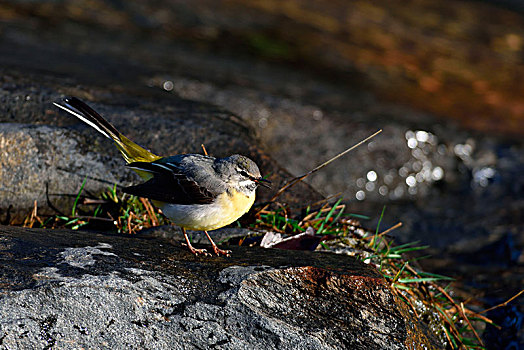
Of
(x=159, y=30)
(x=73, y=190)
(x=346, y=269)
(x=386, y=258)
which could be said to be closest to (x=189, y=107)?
(x=73, y=190)

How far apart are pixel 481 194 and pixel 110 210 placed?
6.10 metres

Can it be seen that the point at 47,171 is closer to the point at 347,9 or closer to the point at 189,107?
the point at 189,107

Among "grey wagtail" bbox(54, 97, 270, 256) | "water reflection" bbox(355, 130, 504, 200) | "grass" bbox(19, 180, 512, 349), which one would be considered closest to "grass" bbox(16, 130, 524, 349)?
"grass" bbox(19, 180, 512, 349)

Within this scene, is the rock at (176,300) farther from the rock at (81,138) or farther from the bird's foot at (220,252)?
the rock at (81,138)

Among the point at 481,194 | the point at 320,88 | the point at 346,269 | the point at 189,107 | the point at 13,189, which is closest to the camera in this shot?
the point at 346,269

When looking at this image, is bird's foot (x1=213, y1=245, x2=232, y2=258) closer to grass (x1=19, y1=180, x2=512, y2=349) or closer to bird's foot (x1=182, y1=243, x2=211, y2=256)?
bird's foot (x1=182, y1=243, x2=211, y2=256)

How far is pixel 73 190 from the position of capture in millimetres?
5551

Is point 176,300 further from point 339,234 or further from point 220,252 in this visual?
point 339,234

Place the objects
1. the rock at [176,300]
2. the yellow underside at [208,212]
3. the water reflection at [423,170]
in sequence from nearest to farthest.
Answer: the rock at [176,300], the yellow underside at [208,212], the water reflection at [423,170]

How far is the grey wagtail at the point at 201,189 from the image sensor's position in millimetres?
4414

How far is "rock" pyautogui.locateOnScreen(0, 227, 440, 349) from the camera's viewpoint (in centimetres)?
331

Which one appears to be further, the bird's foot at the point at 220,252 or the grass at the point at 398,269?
the grass at the point at 398,269

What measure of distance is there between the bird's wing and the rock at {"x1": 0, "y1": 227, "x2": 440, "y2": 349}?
0.38 meters

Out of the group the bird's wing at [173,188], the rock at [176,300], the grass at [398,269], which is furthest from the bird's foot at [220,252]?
the grass at [398,269]
